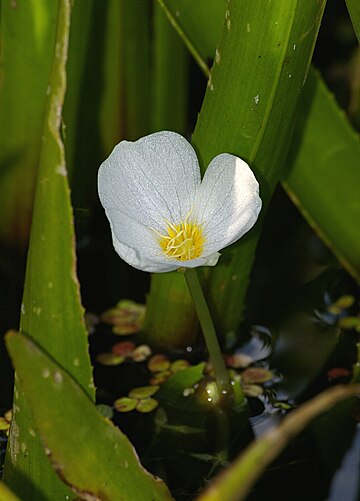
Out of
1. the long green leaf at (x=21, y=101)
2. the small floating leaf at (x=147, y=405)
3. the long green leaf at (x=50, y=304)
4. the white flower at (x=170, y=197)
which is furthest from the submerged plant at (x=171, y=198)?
the long green leaf at (x=21, y=101)

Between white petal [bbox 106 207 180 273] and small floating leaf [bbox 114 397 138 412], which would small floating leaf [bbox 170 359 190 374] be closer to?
small floating leaf [bbox 114 397 138 412]

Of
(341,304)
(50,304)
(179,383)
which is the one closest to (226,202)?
(50,304)

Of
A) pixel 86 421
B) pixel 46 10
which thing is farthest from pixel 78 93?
pixel 86 421

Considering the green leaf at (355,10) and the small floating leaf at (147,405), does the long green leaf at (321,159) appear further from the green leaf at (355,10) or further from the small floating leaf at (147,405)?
the small floating leaf at (147,405)

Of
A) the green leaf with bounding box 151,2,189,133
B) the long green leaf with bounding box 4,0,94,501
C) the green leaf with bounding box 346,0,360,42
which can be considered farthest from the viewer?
the green leaf with bounding box 151,2,189,133

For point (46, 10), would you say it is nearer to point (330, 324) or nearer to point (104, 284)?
point (104, 284)

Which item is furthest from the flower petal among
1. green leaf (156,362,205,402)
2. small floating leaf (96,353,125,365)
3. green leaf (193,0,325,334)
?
small floating leaf (96,353,125,365)

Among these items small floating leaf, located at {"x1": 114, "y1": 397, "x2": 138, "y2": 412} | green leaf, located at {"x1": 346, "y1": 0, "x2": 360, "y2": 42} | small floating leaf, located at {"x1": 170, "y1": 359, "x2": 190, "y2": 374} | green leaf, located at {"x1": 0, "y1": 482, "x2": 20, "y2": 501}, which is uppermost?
green leaf, located at {"x1": 346, "y1": 0, "x2": 360, "y2": 42}
